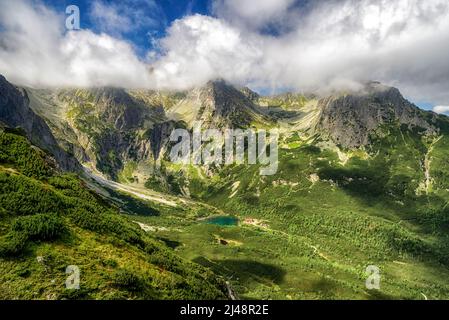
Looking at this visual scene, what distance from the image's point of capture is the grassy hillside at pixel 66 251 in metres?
65.5

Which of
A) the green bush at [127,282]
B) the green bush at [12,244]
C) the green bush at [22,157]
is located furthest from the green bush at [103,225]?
the green bush at [127,282]

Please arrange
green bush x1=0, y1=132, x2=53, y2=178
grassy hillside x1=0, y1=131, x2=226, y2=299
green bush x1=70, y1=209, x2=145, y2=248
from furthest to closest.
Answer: green bush x1=0, y1=132, x2=53, y2=178 < green bush x1=70, y1=209, x2=145, y2=248 < grassy hillside x1=0, y1=131, x2=226, y2=299

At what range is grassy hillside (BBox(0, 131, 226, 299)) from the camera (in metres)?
65.5

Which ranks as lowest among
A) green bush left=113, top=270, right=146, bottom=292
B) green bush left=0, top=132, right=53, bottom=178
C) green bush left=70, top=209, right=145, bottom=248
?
green bush left=113, top=270, right=146, bottom=292

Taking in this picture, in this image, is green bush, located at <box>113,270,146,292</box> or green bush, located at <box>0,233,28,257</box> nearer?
green bush, located at <box>113,270,146,292</box>

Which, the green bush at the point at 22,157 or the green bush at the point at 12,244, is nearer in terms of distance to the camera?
the green bush at the point at 12,244

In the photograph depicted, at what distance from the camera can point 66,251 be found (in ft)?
251

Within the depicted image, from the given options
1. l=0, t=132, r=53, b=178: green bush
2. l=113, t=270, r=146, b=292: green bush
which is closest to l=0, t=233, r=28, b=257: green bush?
l=113, t=270, r=146, b=292: green bush

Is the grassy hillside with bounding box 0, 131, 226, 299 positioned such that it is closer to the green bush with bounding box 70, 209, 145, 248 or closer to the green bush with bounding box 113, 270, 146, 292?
the green bush with bounding box 70, 209, 145, 248

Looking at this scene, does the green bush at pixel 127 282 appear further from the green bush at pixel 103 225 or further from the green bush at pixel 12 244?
the green bush at pixel 103 225

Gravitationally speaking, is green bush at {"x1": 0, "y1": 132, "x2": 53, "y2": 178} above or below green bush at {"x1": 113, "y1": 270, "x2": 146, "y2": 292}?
above

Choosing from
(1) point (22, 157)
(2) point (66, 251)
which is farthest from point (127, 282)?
(1) point (22, 157)

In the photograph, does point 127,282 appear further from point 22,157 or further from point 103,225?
point 22,157
